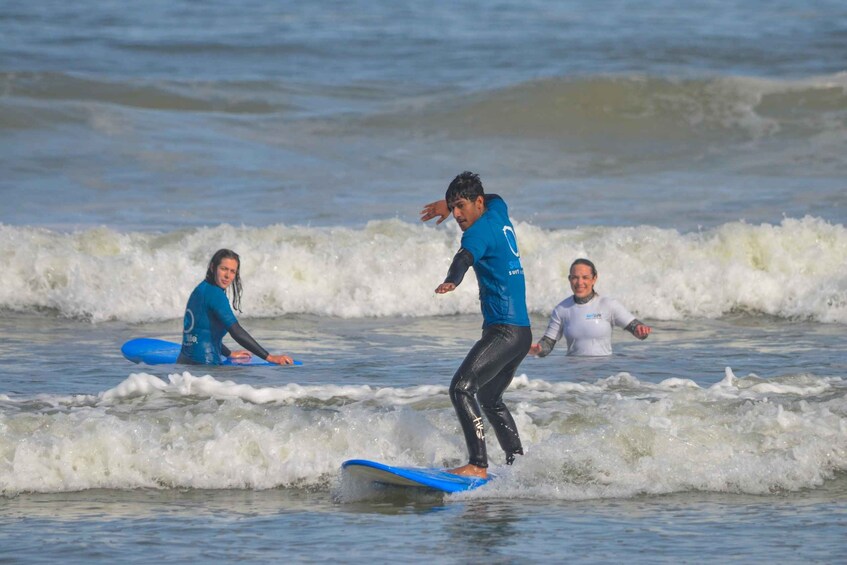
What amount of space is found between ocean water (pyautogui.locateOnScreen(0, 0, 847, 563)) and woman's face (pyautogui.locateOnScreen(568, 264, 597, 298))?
621mm

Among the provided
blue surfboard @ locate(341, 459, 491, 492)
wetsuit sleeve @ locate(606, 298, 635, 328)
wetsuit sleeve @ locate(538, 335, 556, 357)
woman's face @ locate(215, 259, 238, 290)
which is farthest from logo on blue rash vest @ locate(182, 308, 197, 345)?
wetsuit sleeve @ locate(606, 298, 635, 328)

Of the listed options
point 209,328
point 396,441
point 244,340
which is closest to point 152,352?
point 209,328

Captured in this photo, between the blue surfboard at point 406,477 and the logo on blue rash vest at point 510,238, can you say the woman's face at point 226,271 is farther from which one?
the logo on blue rash vest at point 510,238

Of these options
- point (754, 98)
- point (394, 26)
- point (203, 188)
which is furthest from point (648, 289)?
point (394, 26)

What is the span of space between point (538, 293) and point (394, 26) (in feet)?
66.2

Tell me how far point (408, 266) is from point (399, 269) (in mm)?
195

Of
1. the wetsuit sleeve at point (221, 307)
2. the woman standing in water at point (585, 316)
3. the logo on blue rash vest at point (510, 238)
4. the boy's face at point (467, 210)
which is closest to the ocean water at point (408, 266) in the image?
the woman standing in water at point (585, 316)

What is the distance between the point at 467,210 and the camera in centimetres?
765

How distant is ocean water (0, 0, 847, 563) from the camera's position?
24.8ft

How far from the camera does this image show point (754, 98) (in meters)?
27.0

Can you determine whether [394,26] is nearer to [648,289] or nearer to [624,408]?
[648,289]

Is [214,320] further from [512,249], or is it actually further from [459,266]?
[459,266]

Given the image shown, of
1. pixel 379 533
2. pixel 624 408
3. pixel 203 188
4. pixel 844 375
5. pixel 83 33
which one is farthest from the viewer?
pixel 83 33

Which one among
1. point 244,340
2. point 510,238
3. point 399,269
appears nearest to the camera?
point 510,238
